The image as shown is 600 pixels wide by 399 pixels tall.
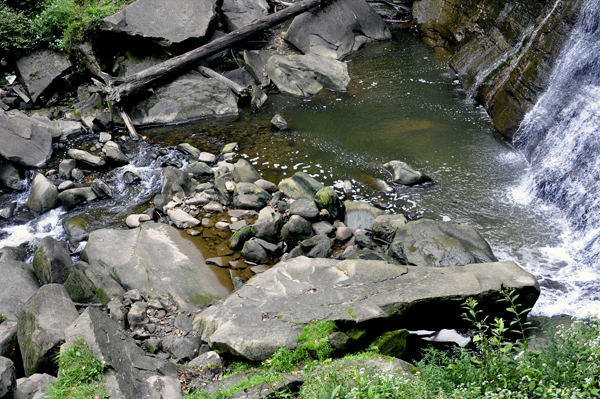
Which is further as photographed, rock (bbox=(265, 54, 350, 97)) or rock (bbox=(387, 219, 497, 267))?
rock (bbox=(265, 54, 350, 97))

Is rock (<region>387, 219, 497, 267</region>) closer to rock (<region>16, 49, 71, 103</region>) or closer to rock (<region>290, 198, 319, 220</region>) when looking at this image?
rock (<region>290, 198, 319, 220</region>)

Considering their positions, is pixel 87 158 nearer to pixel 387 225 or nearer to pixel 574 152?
pixel 387 225

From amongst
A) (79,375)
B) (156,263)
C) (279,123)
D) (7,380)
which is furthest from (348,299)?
(279,123)

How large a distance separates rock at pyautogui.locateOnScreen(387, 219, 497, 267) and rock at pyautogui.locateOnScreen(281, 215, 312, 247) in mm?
1417

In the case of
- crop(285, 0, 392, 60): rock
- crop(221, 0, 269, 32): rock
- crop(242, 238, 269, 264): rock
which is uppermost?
crop(285, 0, 392, 60): rock

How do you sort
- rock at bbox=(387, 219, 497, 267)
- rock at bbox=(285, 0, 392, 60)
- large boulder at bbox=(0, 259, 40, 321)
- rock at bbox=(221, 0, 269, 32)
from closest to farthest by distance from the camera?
1. large boulder at bbox=(0, 259, 40, 321)
2. rock at bbox=(387, 219, 497, 267)
3. rock at bbox=(221, 0, 269, 32)
4. rock at bbox=(285, 0, 392, 60)

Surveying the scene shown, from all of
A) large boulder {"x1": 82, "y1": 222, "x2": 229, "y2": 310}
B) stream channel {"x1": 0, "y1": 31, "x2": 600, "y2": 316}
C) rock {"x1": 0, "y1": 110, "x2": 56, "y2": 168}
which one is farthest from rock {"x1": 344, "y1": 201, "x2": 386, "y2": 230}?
rock {"x1": 0, "y1": 110, "x2": 56, "y2": 168}

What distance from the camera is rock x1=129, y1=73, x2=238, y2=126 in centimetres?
1166

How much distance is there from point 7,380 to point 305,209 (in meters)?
4.82

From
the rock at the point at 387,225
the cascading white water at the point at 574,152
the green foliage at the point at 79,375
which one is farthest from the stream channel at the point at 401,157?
the green foliage at the point at 79,375

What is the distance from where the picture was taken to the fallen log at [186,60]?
11359 mm

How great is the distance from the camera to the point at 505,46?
1130cm

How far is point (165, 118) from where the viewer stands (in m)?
11.7

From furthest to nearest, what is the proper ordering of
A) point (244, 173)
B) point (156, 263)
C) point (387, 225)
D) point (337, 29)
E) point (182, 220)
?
point (337, 29) < point (244, 173) < point (182, 220) < point (387, 225) < point (156, 263)
